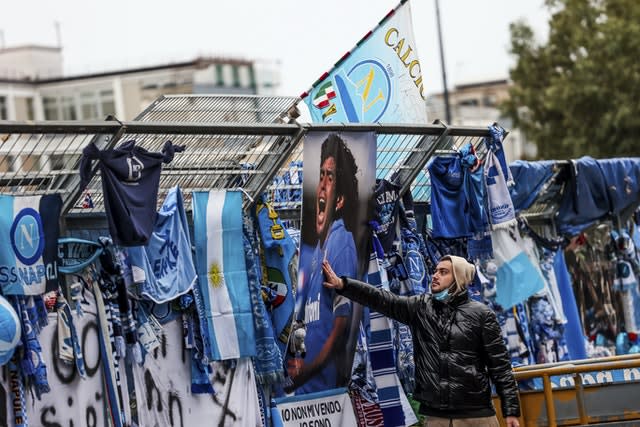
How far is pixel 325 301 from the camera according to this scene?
10.4 meters

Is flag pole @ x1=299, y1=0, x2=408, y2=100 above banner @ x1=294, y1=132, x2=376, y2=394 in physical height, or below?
above

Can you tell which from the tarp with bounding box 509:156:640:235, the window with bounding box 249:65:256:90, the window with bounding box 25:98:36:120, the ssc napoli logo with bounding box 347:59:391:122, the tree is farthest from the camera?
the window with bounding box 249:65:256:90

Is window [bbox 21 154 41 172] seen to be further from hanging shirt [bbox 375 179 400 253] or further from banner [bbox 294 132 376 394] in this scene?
hanging shirt [bbox 375 179 400 253]

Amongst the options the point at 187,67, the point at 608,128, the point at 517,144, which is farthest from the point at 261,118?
the point at 517,144

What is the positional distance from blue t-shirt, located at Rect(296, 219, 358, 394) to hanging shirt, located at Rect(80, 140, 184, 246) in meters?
1.51

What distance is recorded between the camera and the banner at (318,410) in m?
10.4

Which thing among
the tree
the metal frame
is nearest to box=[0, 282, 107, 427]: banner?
the metal frame

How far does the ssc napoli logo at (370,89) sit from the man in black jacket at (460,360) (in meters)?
3.69

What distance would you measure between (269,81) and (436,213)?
7303 cm

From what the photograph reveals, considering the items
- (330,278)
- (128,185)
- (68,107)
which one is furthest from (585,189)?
Result: (68,107)

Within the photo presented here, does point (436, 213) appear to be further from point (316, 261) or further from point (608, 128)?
point (608, 128)

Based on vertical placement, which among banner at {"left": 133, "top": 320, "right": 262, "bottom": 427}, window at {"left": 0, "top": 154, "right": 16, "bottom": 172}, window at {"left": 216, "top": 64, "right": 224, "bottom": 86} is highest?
window at {"left": 216, "top": 64, "right": 224, "bottom": 86}

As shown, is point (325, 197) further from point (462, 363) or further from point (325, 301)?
point (462, 363)

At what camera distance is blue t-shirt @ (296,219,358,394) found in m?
10.3
